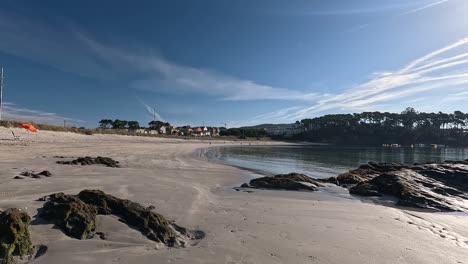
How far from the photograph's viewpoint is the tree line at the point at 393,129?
140 m

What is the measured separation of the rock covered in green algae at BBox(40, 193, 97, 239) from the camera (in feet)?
15.1

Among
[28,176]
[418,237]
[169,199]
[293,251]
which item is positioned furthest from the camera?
[28,176]

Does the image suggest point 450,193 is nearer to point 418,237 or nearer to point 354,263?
point 418,237

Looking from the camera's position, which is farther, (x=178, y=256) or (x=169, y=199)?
(x=169, y=199)

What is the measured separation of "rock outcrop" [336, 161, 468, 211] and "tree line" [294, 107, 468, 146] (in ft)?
451

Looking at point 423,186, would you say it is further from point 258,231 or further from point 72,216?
point 72,216

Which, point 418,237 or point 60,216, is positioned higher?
point 60,216

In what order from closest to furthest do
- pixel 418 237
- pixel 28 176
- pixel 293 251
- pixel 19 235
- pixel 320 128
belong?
pixel 19 235 → pixel 293 251 → pixel 418 237 → pixel 28 176 → pixel 320 128

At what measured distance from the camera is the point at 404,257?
4.91 m

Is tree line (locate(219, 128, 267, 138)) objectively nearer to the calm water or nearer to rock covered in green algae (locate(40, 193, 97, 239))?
the calm water

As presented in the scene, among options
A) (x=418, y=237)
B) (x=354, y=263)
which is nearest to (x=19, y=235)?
(x=354, y=263)

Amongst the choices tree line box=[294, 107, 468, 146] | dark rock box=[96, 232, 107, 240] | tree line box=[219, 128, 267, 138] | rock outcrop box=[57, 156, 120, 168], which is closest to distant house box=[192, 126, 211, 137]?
tree line box=[219, 128, 267, 138]

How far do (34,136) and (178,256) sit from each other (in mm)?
36344

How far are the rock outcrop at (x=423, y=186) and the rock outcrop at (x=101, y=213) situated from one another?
8.15 metres
